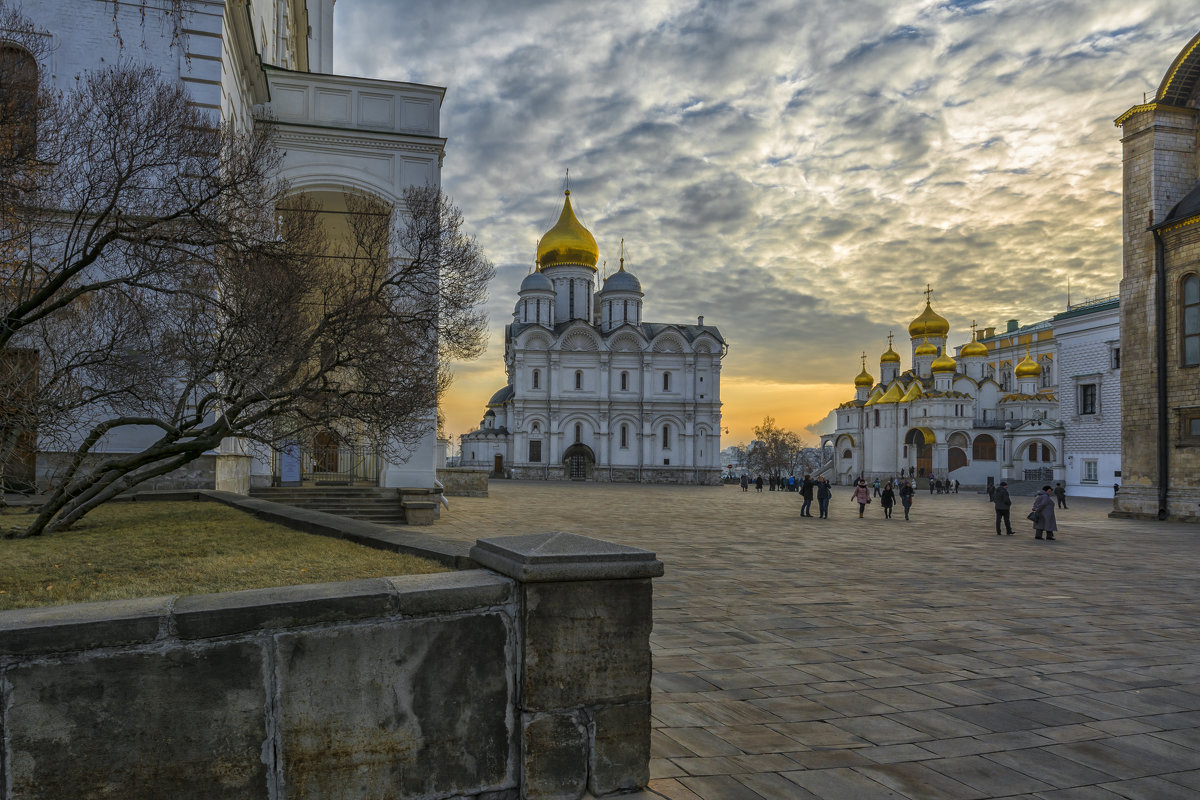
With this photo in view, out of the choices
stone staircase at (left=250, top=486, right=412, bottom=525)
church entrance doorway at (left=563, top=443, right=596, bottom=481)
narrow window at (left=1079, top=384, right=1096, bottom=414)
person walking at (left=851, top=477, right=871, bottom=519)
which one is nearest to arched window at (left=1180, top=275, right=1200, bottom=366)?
person walking at (left=851, top=477, right=871, bottom=519)

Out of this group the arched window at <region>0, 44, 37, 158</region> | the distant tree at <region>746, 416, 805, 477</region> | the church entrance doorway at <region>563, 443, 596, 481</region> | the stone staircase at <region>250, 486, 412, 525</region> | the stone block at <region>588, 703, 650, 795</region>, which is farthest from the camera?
the distant tree at <region>746, 416, 805, 477</region>

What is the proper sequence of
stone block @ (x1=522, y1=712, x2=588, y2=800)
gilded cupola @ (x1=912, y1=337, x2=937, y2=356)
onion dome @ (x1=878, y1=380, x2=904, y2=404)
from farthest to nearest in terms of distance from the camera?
1. gilded cupola @ (x1=912, y1=337, x2=937, y2=356)
2. onion dome @ (x1=878, y1=380, x2=904, y2=404)
3. stone block @ (x1=522, y1=712, x2=588, y2=800)

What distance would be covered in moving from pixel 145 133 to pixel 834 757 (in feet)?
23.3

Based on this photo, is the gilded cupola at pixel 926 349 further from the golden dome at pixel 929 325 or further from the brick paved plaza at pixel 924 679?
the brick paved plaza at pixel 924 679

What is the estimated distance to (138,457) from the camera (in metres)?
7.19

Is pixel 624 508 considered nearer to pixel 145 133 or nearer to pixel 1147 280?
pixel 1147 280

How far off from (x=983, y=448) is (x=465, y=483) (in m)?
42.5

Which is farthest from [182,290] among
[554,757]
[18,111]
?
[554,757]

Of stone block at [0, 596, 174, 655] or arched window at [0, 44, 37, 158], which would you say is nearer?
stone block at [0, 596, 174, 655]

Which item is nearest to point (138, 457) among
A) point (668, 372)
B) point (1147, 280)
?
point (1147, 280)

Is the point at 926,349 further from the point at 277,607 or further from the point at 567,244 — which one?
the point at 277,607

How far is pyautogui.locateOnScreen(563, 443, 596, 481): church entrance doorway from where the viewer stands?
55625mm

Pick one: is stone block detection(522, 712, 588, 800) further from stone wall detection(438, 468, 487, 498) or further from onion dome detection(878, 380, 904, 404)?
onion dome detection(878, 380, 904, 404)

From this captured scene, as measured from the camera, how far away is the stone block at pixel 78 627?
2.31m
